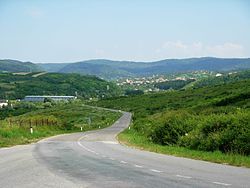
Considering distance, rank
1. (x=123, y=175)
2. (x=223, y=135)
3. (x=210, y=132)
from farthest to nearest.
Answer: (x=210, y=132), (x=223, y=135), (x=123, y=175)

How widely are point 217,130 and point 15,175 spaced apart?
12.8 m

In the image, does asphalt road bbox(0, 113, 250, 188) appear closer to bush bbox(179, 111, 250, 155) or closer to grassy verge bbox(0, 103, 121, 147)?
bush bbox(179, 111, 250, 155)

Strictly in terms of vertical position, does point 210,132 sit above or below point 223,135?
below

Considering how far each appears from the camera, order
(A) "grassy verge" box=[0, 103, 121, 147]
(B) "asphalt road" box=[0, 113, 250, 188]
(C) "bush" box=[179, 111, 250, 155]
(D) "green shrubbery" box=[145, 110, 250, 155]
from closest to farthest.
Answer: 1. (B) "asphalt road" box=[0, 113, 250, 188]
2. (C) "bush" box=[179, 111, 250, 155]
3. (D) "green shrubbery" box=[145, 110, 250, 155]
4. (A) "grassy verge" box=[0, 103, 121, 147]

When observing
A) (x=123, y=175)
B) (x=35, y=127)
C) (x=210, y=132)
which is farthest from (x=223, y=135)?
(x=35, y=127)

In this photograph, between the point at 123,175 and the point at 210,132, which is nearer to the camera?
the point at 123,175

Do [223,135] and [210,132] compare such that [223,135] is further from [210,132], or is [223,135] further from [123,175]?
[123,175]

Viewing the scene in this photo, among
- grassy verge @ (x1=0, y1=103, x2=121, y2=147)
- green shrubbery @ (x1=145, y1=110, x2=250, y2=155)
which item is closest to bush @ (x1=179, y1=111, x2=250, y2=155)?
green shrubbery @ (x1=145, y1=110, x2=250, y2=155)

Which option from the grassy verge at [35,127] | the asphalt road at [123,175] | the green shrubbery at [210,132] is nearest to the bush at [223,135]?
the green shrubbery at [210,132]

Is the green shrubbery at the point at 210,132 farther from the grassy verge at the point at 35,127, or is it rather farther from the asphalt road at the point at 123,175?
the grassy verge at the point at 35,127

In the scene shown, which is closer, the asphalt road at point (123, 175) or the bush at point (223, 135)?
the asphalt road at point (123, 175)

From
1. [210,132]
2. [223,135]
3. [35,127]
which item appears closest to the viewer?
[223,135]

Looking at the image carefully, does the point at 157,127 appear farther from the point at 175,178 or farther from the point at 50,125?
the point at 50,125

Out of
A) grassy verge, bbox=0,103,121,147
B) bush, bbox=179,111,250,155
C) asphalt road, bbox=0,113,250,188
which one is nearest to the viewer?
asphalt road, bbox=0,113,250,188
